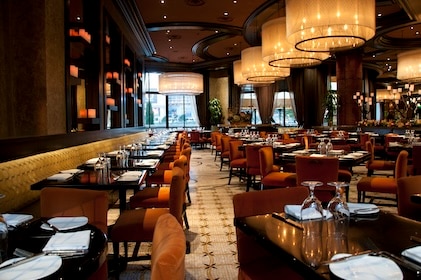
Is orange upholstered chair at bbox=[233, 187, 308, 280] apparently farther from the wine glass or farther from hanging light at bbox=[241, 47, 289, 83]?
hanging light at bbox=[241, 47, 289, 83]

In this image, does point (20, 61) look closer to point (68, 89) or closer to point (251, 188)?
point (68, 89)

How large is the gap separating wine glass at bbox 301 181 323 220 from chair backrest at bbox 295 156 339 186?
86.8 inches

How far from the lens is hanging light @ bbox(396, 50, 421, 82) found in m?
11.3

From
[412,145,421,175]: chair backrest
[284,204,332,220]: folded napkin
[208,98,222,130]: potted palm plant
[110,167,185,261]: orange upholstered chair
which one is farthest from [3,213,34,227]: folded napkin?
[208,98,222,130]: potted palm plant

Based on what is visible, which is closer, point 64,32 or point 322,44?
point 64,32

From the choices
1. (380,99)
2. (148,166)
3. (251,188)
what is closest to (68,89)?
(148,166)

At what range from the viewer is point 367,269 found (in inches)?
47.3

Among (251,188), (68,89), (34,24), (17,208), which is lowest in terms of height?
(251,188)

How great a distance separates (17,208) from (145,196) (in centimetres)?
119

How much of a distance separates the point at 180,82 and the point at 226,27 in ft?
7.50

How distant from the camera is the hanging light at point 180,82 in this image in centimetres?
1231

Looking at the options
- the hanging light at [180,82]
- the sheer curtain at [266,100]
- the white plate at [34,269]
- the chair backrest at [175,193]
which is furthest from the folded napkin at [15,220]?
the sheer curtain at [266,100]

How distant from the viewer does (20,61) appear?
4.77 m

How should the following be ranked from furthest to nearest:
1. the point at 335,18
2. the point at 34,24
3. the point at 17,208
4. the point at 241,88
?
the point at 241,88 → the point at 335,18 → the point at 34,24 → the point at 17,208
